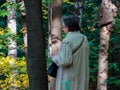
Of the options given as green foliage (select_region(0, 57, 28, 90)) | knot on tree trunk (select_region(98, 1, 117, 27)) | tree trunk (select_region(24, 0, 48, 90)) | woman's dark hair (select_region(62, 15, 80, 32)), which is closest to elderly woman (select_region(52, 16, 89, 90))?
woman's dark hair (select_region(62, 15, 80, 32))

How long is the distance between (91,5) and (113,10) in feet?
22.5

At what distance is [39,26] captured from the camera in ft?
12.6

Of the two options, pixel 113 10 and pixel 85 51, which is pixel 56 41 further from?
pixel 113 10

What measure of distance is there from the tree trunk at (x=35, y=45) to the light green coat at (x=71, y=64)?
269 millimetres

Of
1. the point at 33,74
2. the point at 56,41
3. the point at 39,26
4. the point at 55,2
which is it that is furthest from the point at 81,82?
the point at 55,2

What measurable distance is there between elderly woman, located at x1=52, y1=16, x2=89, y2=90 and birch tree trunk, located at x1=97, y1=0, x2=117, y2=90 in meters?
3.03

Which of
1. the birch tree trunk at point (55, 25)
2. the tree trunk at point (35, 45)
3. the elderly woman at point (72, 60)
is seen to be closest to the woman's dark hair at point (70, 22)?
the elderly woman at point (72, 60)

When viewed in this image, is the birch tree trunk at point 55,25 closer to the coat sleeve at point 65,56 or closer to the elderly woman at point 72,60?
the elderly woman at point 72,60

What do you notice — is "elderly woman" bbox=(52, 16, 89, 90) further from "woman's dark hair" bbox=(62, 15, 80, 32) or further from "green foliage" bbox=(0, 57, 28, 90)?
"green foliage" bbox=(0, 57, 28, 90)

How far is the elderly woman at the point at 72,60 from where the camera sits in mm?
4051

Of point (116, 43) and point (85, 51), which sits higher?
point (85, 51)

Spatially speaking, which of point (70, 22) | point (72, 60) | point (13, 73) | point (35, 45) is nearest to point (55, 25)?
point (70, 22)

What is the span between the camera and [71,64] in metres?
4.11

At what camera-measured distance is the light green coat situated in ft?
13.3
